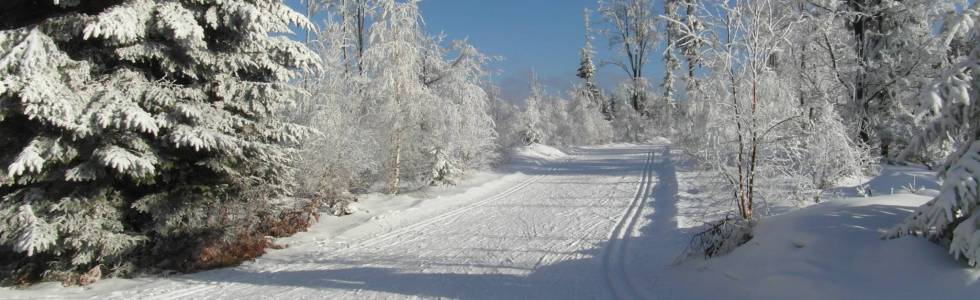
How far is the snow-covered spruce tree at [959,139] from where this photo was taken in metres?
3.86

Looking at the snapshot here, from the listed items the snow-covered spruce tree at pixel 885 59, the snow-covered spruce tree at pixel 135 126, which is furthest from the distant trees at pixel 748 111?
the snow-covered spruce tree at pixel 885 59

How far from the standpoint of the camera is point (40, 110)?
21.1 feet

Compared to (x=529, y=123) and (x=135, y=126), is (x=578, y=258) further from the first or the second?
(x=529, y=123)

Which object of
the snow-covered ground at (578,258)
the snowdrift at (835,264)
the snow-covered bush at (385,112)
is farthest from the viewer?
the snow-covered bush at (385,112)

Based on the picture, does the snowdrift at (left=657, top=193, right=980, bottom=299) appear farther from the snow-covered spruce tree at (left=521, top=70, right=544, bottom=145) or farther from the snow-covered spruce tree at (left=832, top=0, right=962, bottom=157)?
the snow-covered spruce tree at (left=521, top=70, right=544, bottom=145)

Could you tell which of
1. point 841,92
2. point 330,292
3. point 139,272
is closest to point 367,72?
point 139,272

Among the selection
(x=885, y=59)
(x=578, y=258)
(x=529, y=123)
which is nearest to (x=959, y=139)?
(x=578, y=258)

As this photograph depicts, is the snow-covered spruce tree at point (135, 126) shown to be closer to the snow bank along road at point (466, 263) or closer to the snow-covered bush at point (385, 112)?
the snow bank along road at point (466, 263)

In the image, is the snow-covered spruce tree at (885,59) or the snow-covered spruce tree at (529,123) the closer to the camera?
the snow-covered spruce tree at (885,59)

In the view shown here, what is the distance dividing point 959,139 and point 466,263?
224 inches

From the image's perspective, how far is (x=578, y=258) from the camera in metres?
7.97

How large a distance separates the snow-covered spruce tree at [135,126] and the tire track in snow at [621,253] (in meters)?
5.31

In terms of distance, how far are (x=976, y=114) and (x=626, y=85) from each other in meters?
41.6

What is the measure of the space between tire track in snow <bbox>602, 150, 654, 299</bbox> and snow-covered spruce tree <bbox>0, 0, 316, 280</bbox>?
17.4ft
